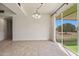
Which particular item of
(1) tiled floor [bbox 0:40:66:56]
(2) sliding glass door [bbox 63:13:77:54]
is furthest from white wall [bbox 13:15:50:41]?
(1) tiled floor [bbox 0:40:66:56]

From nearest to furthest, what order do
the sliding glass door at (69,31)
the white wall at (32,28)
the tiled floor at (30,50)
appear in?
the tiled floor at (30,50) → the sliding glass door at (69,31) → the white wall at (32,28)

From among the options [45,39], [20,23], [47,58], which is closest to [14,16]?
[20,23]

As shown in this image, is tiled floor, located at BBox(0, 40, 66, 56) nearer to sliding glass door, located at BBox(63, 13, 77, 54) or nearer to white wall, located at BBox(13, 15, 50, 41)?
sliding glass door, located at BBox(63, 13, 77, 54)

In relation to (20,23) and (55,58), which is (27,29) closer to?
(20,23)

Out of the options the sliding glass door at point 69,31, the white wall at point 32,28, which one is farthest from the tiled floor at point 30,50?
the white wall at point 32,28

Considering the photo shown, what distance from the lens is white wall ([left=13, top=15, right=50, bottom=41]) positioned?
41.4 ft

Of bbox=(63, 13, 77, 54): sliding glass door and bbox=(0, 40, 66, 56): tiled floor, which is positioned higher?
bbox=(63, 13, 77, 54): sliding glass door

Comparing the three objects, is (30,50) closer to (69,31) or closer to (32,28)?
(32,28)

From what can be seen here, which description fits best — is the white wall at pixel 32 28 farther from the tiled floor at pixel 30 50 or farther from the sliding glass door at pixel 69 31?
the tiled floor at pixel 30 50

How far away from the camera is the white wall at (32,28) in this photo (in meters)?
12.6

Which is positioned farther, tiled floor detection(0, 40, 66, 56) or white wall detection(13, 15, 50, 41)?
white wall detection(13, 15, 50, 41)

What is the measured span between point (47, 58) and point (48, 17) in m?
11.3

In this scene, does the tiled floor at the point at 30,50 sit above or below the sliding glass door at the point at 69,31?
below

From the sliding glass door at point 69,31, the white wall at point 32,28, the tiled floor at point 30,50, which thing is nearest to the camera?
the tiled floor at point 30,50
